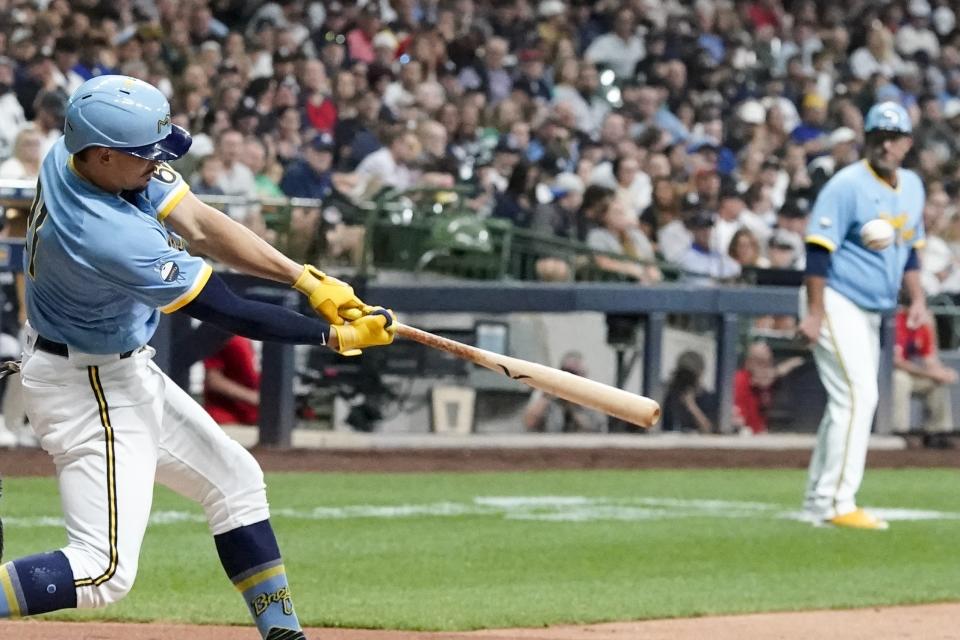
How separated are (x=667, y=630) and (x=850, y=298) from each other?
297 centimetres

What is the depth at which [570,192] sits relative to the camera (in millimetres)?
Answer: 14492

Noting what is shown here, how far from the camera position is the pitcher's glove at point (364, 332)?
445cm

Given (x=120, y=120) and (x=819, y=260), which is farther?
(x=819, y=260)

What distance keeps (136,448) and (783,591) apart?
3.24 metres

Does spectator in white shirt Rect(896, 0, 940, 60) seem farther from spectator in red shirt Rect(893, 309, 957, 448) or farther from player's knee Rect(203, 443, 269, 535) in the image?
player's knee Rect(203, 443, 269, 535)

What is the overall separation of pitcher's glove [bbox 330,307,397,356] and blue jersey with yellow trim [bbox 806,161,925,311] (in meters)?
4.35

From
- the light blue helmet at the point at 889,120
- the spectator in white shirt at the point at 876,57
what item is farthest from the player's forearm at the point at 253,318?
the spectator in white shirt at the point at 876,57

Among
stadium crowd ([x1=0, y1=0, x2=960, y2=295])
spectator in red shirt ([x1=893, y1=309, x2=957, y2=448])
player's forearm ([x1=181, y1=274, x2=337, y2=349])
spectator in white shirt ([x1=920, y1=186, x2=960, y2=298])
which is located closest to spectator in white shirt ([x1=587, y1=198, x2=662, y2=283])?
stadium crowd ([x1=0, y1=0, x2=960, y2=295])

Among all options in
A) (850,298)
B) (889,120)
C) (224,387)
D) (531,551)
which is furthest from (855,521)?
Result: (224,387)

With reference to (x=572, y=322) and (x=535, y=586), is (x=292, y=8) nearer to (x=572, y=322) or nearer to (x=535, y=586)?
(x=572, y=322)

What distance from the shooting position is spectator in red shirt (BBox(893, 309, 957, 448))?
13.8 meters

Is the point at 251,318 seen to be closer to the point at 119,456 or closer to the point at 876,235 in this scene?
the point at 119,456

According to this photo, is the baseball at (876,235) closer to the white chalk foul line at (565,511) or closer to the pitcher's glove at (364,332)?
the white chalk foul line at (565,511)

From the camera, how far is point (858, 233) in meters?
8.52
